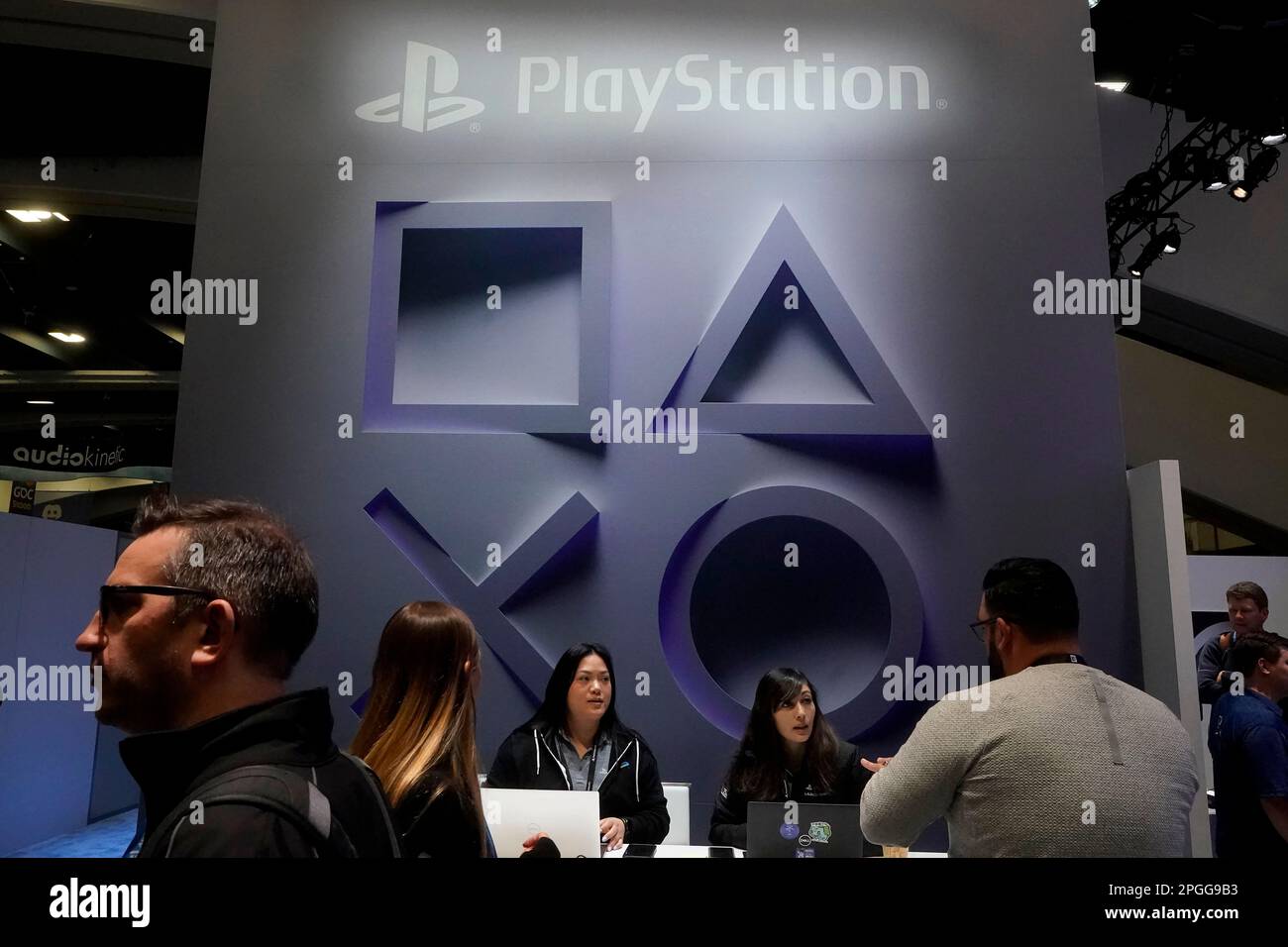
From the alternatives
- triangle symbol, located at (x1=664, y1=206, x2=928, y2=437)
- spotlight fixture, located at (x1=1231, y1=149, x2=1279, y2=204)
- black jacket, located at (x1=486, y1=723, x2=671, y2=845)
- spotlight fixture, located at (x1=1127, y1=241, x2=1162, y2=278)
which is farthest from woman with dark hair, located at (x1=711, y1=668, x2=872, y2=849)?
spotlight fixture, located at (x1=1127, y1=241, x2=1162, y2=278)

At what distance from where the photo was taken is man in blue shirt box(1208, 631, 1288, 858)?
8.56 feet

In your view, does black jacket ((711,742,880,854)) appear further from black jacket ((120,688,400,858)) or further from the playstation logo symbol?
the playstation logo symbol

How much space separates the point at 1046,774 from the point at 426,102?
3724mm

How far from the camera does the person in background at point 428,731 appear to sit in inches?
63.8

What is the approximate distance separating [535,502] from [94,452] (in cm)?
731

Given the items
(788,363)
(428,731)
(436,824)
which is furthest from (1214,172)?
(436,824)

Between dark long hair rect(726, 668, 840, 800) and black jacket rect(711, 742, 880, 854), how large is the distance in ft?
0.06

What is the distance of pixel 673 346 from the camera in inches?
147

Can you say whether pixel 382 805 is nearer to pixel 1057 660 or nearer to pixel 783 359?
pixel 1057 660

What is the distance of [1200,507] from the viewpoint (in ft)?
27.0

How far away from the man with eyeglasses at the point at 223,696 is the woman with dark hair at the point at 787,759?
7.50 feet

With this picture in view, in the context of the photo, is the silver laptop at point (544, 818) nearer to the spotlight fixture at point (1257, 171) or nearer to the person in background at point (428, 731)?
the person in background at point (428, 731)
